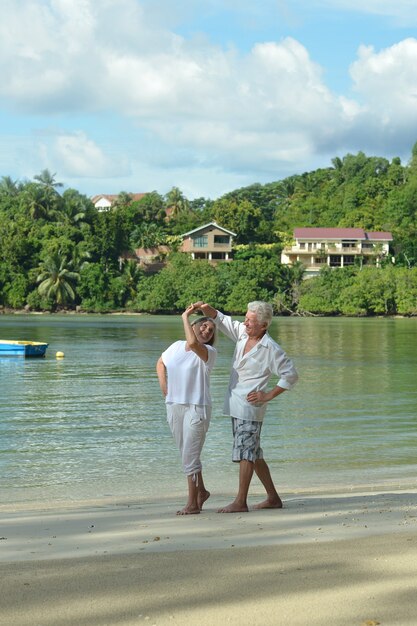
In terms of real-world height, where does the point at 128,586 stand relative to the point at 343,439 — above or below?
above

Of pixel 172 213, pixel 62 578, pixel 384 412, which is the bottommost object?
pixel 384 412

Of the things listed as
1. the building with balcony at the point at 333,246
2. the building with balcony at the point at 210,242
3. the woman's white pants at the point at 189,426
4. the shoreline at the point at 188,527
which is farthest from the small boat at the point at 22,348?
the building with balcony at the point at 333,246

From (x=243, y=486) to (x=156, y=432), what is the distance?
34.3 feet

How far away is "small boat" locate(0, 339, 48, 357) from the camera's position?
40219mm

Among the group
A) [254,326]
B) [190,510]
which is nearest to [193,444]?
[190,510]

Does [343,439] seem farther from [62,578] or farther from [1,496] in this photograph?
[62,578]

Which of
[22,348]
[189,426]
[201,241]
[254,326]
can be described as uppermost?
[201,241]

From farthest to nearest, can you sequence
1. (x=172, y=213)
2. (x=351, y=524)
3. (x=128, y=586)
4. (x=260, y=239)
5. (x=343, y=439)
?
(x=172, y=213) < (x=260, y=239) < (x=343, y=439) < (x=351, y=524) < (x=128, y=586)

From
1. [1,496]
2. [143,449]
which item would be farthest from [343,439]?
[1,496]

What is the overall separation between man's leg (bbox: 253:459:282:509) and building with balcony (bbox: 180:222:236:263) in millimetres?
99393

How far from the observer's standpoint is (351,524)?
6949 mm

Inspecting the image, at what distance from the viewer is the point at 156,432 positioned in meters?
17.9

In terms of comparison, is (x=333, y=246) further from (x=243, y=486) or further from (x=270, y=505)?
(x=243, y=486)

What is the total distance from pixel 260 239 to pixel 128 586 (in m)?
110
